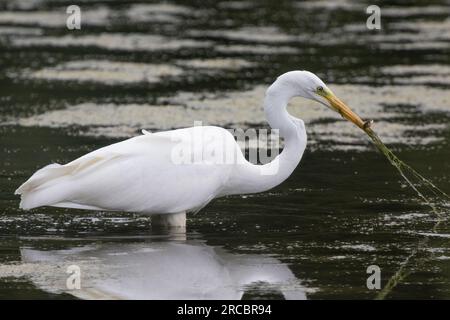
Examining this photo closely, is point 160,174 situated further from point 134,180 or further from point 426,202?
point 426,202

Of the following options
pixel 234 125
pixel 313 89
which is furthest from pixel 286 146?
pixel 234 125

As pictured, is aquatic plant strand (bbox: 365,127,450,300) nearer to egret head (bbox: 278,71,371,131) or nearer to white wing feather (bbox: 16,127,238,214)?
egret head (bbox: 278,71,371,131)

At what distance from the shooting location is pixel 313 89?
8836mm

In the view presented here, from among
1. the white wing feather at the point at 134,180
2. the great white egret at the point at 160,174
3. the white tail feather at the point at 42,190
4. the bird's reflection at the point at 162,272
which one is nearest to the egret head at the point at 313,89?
the great white egret at the point at 160,174

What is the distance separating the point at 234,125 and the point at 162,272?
5.37m

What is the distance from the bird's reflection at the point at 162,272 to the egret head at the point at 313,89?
145cm

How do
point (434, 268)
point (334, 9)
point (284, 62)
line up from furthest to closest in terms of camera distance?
1. point (334, 9)
2. point (284, 62)
3. point (434, 268)

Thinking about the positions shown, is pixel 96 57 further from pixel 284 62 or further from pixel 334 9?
pixel 334 9

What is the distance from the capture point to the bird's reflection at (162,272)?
6895mm

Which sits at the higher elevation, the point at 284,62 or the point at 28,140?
the point at 284,62

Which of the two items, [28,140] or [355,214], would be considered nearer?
[355,214]

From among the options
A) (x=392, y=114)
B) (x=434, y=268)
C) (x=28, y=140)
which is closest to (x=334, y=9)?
(x=392, y=114)

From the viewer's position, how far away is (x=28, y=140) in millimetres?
11836

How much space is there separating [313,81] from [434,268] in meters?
1.95
